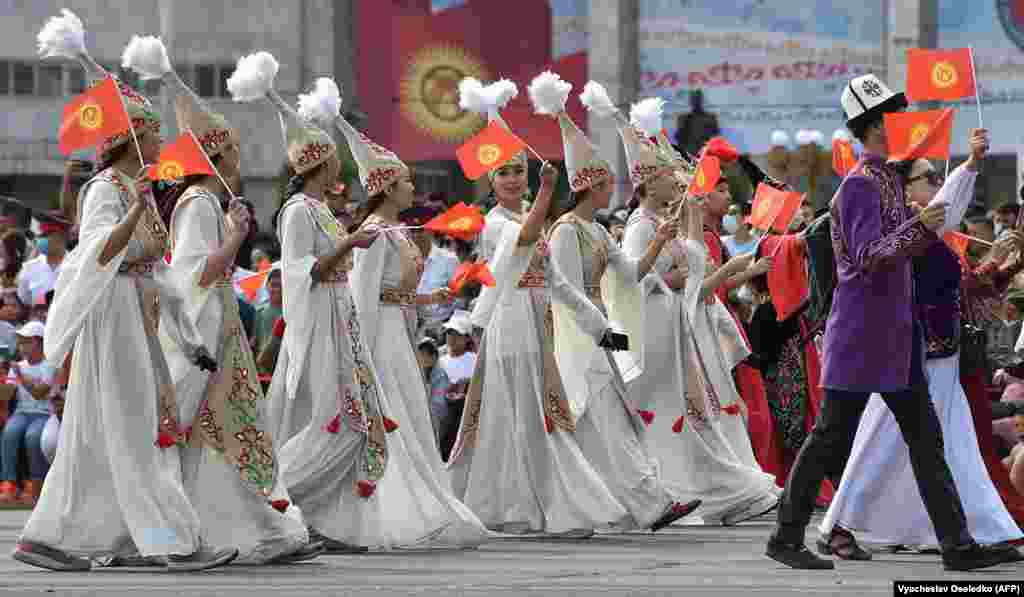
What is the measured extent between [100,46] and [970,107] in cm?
2055

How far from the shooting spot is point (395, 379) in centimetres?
1218

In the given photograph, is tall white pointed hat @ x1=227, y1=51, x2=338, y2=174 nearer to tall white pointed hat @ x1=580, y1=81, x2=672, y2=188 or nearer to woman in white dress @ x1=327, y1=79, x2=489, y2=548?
woman in white dress @ x1=327, y1=79, x2=489, y2=548

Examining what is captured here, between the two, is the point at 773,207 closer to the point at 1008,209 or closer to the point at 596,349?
the point at 596,349

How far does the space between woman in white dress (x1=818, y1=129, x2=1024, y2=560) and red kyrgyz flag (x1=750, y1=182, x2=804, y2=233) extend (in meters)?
3.80

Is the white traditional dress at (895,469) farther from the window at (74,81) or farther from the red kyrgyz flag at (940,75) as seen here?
the window at (74,81)

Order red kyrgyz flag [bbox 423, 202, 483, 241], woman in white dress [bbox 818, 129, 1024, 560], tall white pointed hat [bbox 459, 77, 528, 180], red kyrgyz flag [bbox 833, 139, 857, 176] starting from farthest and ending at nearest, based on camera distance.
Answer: tall white pointed hat [bbox 459, 77, 528, 180] → red kyrgyz flag [bbox 833, 139, 857, 176] → red kyrgyz flag [bbox 423, 202, 483, 241] → woman in white dress [bbox 818, 129, 1024, 560]

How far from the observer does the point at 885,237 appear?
9781 mm

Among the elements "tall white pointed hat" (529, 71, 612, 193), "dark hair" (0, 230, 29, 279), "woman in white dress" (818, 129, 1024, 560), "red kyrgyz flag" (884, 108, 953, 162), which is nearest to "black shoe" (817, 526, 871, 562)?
"woman in white dress" (818, 129, 1024, 560)

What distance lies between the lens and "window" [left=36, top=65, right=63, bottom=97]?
5488 centimetres

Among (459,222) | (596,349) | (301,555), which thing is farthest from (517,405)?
(301,555)

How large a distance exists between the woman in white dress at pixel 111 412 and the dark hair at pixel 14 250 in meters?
9.76

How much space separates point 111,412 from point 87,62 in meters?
1.54

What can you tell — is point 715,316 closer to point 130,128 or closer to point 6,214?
point 130,128

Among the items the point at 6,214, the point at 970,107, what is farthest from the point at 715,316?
the point at 970,107
